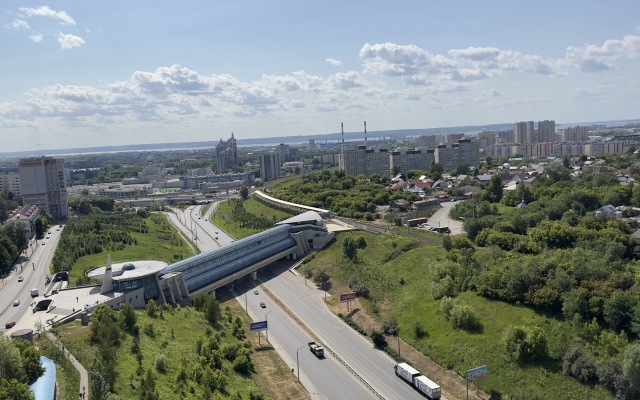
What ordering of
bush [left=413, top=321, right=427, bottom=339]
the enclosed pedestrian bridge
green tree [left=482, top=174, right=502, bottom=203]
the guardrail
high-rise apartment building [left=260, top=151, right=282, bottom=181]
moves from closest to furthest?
1. the guardrail
2. bush [left=413, top=321, right=427, bottom=339]
3. the enclosed pedestrian bridge
4. green tree [left=482, top=174, right=502, bottom=203]
5. high-rise apartment building [left=260, top=151, right=282, bottom=181]

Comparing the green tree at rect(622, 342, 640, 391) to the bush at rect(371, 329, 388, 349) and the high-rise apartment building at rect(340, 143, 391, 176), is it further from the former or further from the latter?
the high-rise apartment building at rect(340, 143, 391, 176)

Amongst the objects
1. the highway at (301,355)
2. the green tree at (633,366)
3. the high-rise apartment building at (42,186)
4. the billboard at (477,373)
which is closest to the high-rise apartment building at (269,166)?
the high-rise apartment building at (42,186)

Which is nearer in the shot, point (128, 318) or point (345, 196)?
point (128, 318)

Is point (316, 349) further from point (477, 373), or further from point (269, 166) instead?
point (269, 166)

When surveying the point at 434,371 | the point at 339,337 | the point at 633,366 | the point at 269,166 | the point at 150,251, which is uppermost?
the point at 269,166

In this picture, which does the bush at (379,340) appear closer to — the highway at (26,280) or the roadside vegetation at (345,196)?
the highway at (26,280)

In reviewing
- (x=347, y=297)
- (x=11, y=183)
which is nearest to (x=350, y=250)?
(x=347, y=297)

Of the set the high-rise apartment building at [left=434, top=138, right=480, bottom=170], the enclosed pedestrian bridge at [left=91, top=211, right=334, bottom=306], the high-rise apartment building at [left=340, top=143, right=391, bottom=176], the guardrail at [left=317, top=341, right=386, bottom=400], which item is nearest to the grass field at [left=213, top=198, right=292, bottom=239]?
the enclosed pedestrian bridge at [left=91, top=211, right=334, bottom=306]
